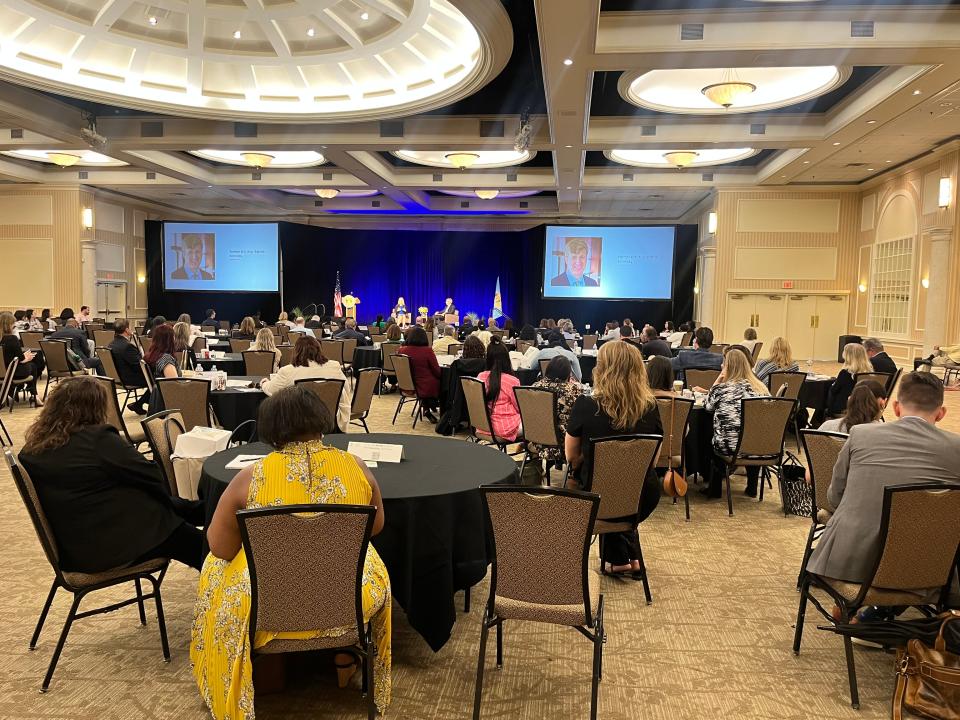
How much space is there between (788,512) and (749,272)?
1357cm

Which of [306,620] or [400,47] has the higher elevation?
[400,47]

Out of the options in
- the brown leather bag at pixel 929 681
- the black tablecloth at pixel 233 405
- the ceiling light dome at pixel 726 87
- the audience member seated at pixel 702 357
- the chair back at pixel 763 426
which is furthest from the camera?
the ceiling light dome at pixel 726 87

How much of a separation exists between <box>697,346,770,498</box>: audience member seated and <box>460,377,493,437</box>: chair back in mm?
1746

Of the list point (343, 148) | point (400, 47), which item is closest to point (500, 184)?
point (343, 148)

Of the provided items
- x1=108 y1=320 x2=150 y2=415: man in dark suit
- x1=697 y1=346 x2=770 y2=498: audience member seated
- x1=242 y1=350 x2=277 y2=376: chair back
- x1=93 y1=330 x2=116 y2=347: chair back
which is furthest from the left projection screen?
x1=697 y1=346 x2=770 y2=498: audience member seated

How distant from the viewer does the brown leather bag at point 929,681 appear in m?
2.64

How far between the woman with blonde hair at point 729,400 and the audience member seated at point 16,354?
7556 mm

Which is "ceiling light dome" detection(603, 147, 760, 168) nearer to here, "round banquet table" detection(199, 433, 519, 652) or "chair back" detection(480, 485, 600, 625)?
"round banquet table" detection(199, 433, 519, 652)

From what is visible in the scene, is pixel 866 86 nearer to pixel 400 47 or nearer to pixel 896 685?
pixel 400 47

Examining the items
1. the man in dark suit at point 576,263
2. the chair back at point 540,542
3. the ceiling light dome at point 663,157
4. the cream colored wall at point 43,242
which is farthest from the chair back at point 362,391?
the cream colored wall at point 43,242

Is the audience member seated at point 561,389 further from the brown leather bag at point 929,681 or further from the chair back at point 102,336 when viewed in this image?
the chair back at point 102,336

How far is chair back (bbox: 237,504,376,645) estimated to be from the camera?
228 centimetres

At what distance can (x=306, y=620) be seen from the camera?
2.41m

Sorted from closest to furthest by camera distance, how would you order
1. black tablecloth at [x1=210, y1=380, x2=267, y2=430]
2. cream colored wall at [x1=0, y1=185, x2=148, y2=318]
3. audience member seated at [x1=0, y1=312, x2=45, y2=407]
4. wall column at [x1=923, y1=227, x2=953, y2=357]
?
1. black tablecloth at [x1=210, y1=380, x2=267, y2=430]
2. audience member seated at [x1=0, y1=312, x2=45, y2=407]
3. wall column at [x1=923, y1=227, x2=953, y2=357]
4. cream colored wall at [x1=0, y1=185, x2=148, y2=318]
